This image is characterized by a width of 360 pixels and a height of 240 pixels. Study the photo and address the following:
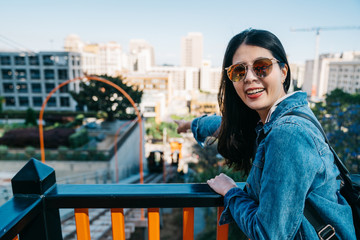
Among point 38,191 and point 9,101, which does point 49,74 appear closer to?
point 9,101

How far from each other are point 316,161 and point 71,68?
4180 centimetres

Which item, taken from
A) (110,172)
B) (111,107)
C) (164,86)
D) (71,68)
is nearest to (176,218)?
(110,172)

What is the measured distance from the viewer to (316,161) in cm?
82

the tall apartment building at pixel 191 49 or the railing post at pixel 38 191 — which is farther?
the tall apartment building at pixel 191 49

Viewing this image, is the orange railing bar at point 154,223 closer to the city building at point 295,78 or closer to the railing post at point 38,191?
the railing post at point 38,191

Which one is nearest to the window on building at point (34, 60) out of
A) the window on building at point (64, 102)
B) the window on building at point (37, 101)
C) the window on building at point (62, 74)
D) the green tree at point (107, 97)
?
the window on building at point (62, 74)

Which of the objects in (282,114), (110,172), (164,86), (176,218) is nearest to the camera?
(282,114)

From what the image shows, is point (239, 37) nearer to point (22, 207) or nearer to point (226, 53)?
point (226, 53)

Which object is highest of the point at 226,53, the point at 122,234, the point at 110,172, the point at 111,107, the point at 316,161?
the point at 226,53

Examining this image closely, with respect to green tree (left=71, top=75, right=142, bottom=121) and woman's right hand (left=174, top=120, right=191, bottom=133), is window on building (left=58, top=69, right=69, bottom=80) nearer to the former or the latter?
green tree (left=71, top=75, right=142, bottom=121)

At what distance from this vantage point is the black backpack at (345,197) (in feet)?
2.95

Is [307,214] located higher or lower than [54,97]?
higher

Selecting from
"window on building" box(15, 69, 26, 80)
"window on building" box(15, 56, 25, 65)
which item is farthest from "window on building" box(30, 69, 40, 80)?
"window on building" box(15, 56, 25, 65)

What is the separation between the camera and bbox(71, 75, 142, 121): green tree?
22844 millimetres
